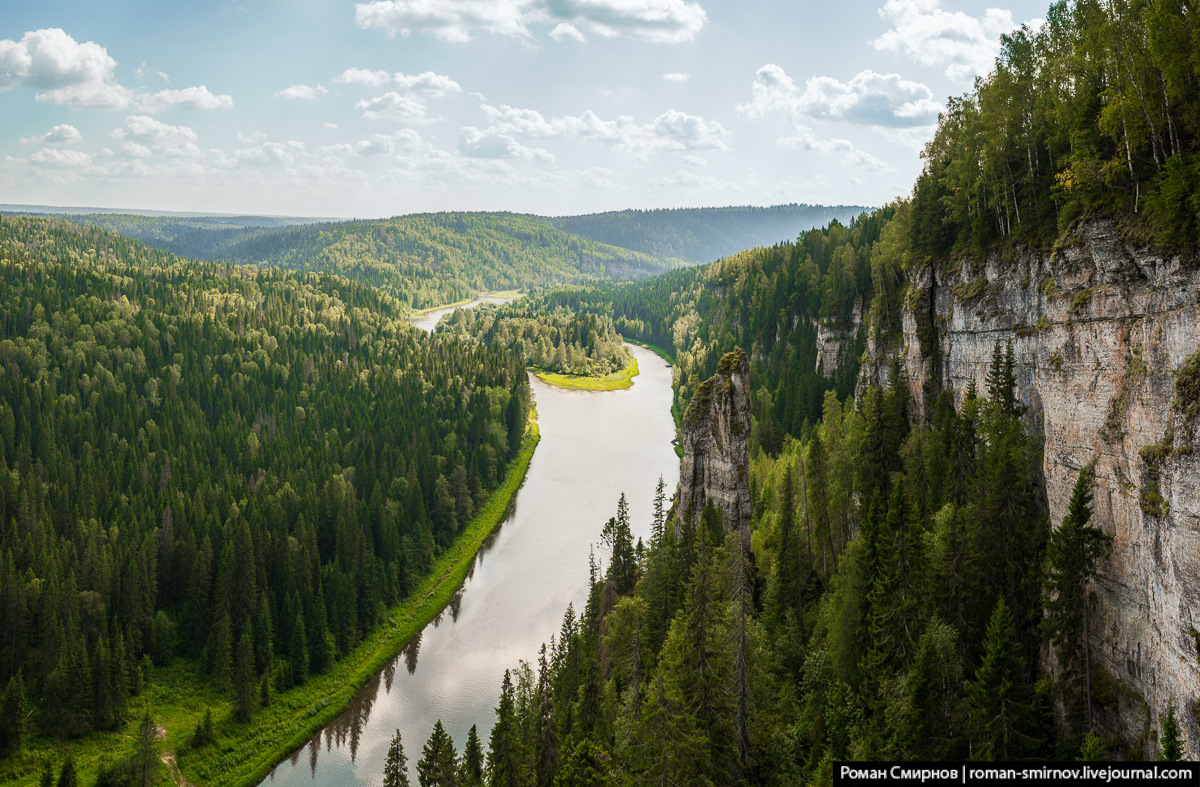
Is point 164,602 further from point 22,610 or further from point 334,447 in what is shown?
point 334,447

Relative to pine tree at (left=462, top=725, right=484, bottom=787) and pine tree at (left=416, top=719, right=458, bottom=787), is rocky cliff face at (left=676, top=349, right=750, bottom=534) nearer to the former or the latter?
pine tree at (left=462, top=725, right=484, bottom=787)

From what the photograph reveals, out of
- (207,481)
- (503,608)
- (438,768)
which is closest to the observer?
(438,768)

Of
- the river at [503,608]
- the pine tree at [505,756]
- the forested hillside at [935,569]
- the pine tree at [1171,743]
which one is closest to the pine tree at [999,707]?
the forested hillside at [935,569]

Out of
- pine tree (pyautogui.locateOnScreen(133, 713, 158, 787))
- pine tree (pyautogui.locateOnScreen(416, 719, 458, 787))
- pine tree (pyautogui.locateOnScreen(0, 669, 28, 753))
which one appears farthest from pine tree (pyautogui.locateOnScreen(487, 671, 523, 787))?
pine tree (pyautogui.locateOnScreen(0, 669, 28, 753))

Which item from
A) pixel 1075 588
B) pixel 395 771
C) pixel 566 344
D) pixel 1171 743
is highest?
pixel 566 344

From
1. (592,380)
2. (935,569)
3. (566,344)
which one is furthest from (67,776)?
(566,344)

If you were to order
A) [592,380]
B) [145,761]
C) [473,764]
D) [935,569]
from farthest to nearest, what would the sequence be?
[592,380] < [145,761] < [473,764] < [935,569]

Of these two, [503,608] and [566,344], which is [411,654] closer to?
[503,608]
